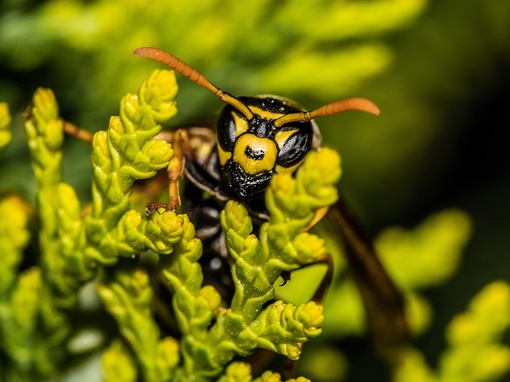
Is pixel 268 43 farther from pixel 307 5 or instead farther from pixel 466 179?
pixel 466 179

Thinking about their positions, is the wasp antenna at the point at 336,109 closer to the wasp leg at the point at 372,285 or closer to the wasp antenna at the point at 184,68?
the wasp antenna at the point at 184,68

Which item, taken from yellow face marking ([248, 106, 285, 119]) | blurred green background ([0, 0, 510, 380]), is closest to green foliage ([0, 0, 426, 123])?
blurred green background ([0, 0, 510, 380])

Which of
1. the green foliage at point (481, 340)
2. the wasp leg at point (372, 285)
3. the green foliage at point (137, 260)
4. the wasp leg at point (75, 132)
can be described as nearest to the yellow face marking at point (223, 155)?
the green foliage at point (137, 260)

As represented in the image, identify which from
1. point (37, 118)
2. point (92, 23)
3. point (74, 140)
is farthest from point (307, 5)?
point (37, 118)

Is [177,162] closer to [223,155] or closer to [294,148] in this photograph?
[223,155]

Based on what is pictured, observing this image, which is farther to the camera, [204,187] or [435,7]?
[435,7]

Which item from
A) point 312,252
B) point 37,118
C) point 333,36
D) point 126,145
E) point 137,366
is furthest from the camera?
point 333,36

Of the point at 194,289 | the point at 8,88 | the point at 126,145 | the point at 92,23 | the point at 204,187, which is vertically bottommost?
the point at 194,289

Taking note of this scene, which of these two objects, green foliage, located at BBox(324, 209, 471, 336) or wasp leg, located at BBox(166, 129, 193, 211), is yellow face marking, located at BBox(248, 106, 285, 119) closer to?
wasp leg, located at BBox(166, 129, 193, 211)
